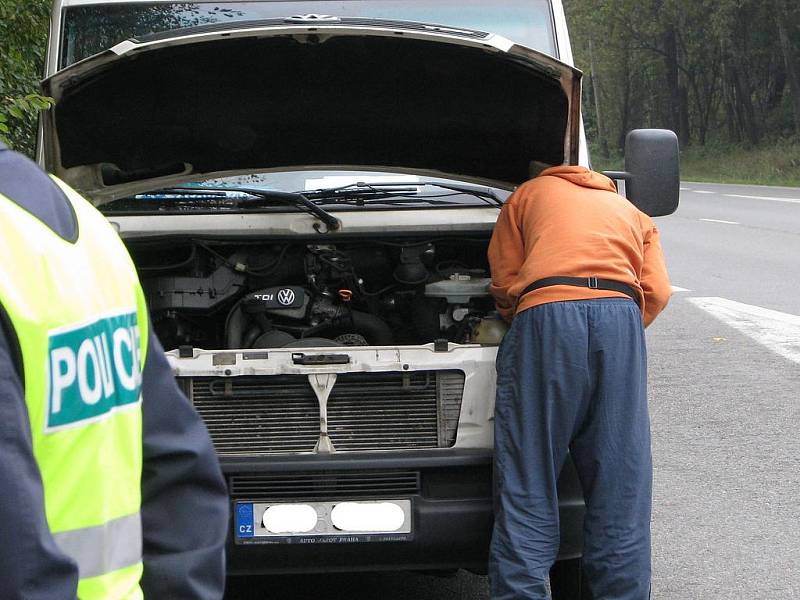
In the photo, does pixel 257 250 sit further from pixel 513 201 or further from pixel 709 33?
pixel 709 33

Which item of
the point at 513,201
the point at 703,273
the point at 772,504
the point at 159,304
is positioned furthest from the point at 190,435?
the point at 703,273

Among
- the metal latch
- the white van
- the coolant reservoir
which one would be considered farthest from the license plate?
the coolant reservoir

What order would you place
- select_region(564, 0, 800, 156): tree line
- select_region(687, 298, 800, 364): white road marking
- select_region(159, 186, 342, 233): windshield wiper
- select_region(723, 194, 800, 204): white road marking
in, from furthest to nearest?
select_region(564, 0, 800, 156): tree line, select_region(723, 194, 800, 204): white road marking, select_region(687, 298, 800, 364): white road marking, select_region(159, 186, 342, 233): windshield wiper

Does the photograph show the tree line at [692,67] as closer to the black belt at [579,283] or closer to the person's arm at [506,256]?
the person's arm at [506,256]

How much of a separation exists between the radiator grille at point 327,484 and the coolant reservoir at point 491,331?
593 mm

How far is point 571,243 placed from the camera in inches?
174

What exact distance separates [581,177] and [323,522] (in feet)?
4.60

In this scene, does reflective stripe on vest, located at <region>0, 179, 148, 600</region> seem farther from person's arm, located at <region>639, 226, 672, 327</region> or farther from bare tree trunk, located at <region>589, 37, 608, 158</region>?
bare tree trunk, located at <region>589, 37, 608, 158</region>

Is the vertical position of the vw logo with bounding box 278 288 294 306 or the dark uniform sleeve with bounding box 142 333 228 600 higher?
the dark uniform sleeve with bounding box 142 333 228 600

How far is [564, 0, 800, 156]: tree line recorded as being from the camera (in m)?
52.7

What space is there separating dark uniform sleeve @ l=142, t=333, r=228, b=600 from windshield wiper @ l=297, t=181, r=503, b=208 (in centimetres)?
333

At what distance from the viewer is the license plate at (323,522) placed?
4.25 m

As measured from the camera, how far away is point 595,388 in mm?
4336

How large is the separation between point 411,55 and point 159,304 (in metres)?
1.27
